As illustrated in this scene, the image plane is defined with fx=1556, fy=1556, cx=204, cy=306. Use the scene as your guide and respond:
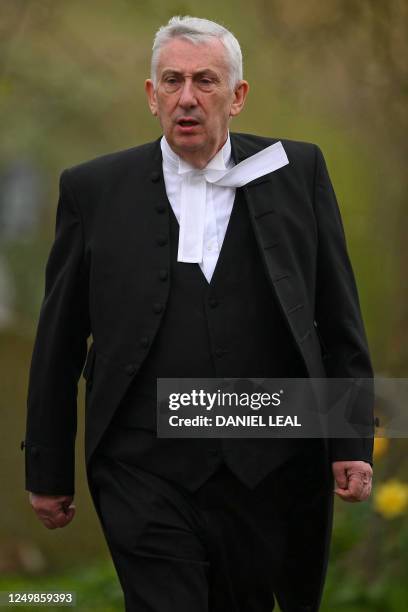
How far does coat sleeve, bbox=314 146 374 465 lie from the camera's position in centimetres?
481

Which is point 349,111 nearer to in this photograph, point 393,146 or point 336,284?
point 393,146

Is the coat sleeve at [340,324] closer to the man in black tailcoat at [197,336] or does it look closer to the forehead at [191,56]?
the man in black tailcoat at [197,336]

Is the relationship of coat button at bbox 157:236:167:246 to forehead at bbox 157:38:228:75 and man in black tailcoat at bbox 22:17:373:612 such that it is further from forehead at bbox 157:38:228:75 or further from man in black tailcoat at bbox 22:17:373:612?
forehead at bbox 157:38:228:75

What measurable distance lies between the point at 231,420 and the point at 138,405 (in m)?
0.28

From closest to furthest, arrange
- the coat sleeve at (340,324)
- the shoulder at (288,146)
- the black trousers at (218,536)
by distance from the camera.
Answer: the black trousers at (218,536) < the coat sleeve at (340,324) < the shoulder at (288,146)

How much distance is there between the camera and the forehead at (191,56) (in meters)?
4.71

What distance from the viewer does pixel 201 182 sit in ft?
15.7

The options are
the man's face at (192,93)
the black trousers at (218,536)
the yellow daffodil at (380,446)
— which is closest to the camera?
the black trousers at (218,536)

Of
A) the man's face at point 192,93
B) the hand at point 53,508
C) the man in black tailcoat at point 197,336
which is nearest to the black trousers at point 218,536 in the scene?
the man in black tailcoat at point 197,336

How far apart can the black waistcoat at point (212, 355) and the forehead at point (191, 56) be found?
500 millimetres

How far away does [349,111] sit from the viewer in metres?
7.94

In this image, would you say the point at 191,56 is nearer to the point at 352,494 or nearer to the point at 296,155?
the point at 296,155

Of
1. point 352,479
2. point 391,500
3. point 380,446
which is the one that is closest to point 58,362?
point 352,479

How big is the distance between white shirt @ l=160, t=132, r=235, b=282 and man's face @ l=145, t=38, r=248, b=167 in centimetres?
9
